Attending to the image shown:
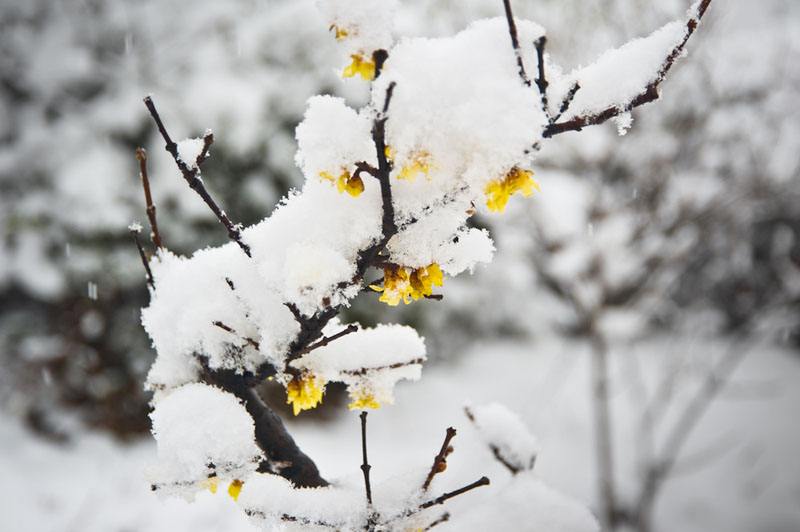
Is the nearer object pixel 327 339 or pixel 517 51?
pixel 517 51

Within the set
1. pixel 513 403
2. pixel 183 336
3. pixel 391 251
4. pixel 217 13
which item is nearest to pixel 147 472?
pixel 183 336

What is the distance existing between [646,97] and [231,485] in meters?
0.88

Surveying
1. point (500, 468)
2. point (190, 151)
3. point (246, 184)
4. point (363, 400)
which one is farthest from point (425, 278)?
point (246, 184)

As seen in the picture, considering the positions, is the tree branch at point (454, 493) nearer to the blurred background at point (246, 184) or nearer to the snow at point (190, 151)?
the snow at point (190, 151)

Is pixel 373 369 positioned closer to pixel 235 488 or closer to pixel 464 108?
pixel 235 488

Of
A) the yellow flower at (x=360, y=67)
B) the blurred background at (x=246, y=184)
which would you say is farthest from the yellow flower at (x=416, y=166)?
the blurred background at (x=246, y=184)

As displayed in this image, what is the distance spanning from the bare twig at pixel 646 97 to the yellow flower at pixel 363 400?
0.56m

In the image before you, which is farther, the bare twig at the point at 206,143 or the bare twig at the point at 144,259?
the bare twig at the point at 144,259

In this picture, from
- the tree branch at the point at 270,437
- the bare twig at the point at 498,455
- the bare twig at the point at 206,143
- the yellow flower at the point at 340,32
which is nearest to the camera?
the yellow flower at the point at 340,32

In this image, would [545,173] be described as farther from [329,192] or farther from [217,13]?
[329,192]

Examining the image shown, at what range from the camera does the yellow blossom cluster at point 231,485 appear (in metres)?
0.77

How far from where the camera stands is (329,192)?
2.48ft

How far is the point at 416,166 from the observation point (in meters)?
0.62

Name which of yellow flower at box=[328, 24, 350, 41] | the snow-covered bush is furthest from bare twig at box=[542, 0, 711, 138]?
yellow flower at box=[328, 24, 350, 41]
